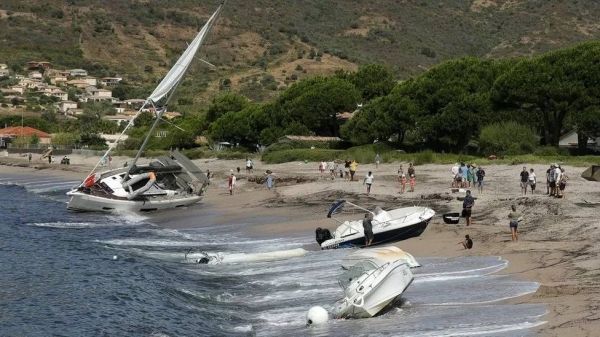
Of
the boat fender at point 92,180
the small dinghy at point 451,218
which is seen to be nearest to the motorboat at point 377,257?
the small dinghy at point 451,218

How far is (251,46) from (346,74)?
315ft

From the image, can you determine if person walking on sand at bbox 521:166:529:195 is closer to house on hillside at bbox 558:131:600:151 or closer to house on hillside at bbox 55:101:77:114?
house on hillside at bbox 558:131:600:151

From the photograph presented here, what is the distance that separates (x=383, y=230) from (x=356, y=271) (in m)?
7.98

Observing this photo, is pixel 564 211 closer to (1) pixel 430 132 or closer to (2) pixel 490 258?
(2) pixel 490 258

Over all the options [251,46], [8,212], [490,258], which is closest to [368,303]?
[490,258]

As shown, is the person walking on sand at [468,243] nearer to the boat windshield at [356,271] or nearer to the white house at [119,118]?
the boat windshield at [356,271]

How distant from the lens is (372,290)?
1875 cm

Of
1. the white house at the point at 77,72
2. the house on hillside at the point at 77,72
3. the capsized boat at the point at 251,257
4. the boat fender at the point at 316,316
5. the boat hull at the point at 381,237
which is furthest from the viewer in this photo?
the white house at the point at 77,72

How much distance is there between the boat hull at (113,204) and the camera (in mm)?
42281

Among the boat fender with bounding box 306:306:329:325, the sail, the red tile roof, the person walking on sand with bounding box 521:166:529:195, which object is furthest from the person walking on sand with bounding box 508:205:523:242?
the red tile roof

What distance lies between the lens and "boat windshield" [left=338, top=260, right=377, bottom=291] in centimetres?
1952

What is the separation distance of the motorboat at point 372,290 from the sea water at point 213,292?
252 mm

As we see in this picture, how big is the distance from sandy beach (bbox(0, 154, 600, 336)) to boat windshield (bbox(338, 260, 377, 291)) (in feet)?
10.7

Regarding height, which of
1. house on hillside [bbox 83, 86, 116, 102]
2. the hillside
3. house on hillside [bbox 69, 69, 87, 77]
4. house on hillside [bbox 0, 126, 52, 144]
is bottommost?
house on hillside [bbox 0, 126, 52, 144]
